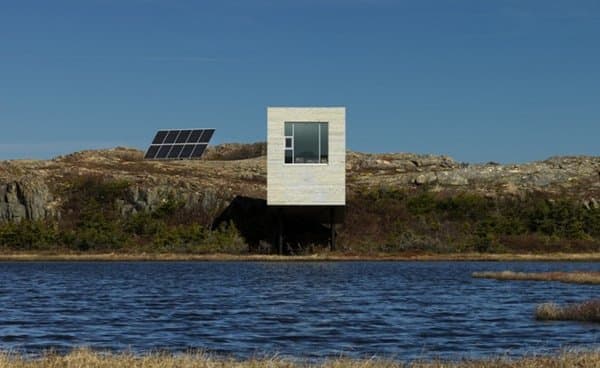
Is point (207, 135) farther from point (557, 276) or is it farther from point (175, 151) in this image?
point (557, 276)

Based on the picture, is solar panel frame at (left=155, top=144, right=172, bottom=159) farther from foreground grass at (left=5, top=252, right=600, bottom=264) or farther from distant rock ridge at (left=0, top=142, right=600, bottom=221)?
foreground grass at (left=5, top=252, right=600, bottom=264)

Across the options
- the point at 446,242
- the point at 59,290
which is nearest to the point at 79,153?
the point at 446,242

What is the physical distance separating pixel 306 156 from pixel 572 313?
50192 millimetres

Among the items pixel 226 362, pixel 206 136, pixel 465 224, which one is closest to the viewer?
pixel 226 362

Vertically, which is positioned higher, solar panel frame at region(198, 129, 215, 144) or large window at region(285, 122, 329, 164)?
solar panel frame at region(198, 129, 215, 144)

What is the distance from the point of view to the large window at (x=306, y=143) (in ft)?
278

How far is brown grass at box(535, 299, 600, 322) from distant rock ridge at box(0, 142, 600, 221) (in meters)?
69.8

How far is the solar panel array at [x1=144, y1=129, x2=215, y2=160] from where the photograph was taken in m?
120

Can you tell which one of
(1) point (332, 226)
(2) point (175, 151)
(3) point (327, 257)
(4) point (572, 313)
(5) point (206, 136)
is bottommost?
(3) point (327, 257)

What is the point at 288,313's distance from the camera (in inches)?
1578

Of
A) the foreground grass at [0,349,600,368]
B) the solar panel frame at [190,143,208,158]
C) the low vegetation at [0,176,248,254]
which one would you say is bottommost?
the foreground grass at [0,349,600,368]

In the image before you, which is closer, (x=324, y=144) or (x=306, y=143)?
(x=306, y=143)

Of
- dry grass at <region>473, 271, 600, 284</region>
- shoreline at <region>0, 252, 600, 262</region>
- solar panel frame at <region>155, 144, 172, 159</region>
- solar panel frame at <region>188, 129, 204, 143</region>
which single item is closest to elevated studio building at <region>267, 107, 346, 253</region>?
shoreline at <region>0, 252, 600, 262</region>

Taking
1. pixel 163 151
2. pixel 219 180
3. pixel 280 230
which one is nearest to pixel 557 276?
pixel 280 230
